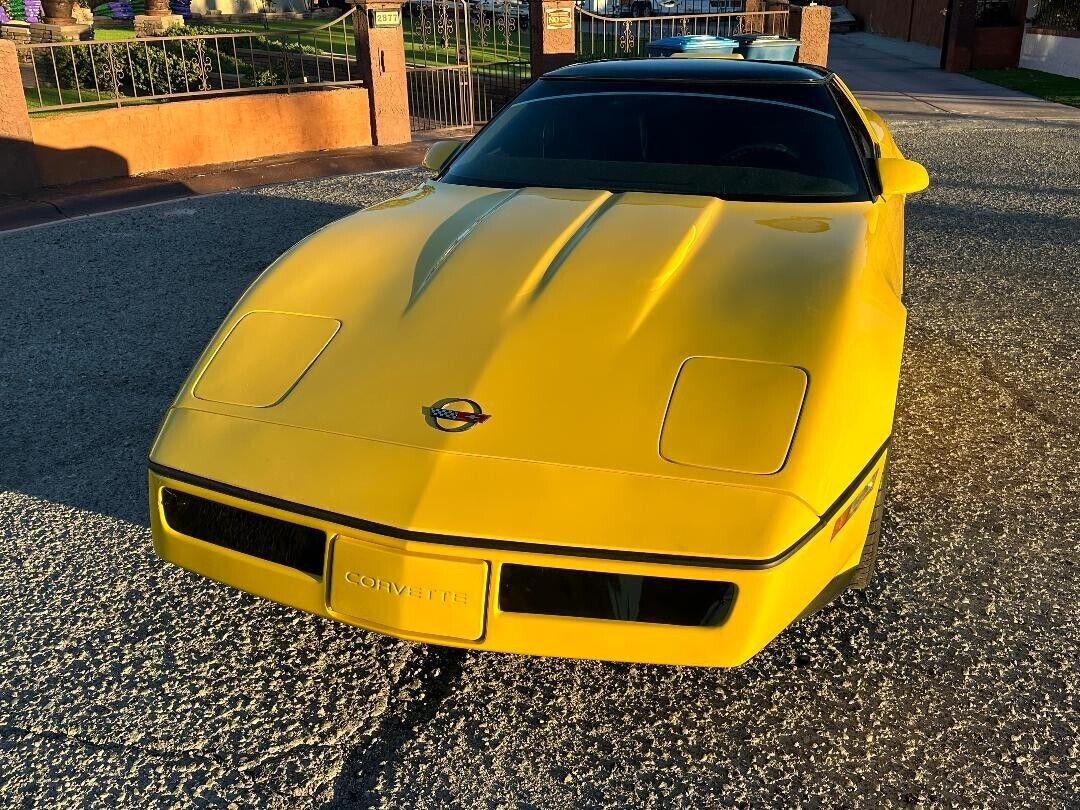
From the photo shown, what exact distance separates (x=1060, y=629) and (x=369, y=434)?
6.70ft

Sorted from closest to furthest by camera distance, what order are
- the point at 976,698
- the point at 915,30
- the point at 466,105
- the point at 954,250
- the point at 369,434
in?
1. the point at 369,434
2. the point at 976,698
3. the point at 954,250
4. the point at 466,105
5. the point at 915,30

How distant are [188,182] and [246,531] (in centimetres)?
770

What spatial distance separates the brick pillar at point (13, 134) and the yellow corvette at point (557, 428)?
6767mm

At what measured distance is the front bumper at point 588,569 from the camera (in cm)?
208

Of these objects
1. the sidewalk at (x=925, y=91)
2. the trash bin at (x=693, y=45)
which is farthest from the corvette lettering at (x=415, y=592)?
the sidewalk at (x=925, y=91)

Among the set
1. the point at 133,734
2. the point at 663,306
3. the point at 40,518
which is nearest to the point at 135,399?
the point at 40,518

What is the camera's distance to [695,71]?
12.9ft

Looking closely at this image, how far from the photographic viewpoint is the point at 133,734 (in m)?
2.41

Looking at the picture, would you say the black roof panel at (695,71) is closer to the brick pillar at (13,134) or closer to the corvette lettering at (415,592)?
the corvette lettering at (415,592)

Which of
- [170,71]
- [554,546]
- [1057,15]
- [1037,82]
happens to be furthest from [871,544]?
[1057,15]

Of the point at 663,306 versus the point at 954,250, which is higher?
the point at 663,306

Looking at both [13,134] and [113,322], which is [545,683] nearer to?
[113,322]

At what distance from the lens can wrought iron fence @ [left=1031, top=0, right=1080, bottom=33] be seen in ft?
63.0

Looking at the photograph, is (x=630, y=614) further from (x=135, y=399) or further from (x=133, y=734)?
(x=135, y=399)
